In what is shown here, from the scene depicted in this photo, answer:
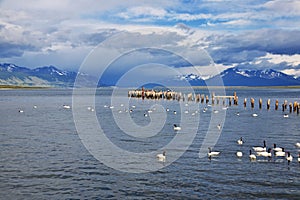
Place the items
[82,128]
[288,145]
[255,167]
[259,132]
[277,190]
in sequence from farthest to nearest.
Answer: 1. [82,128]
2. [259,132]
3. [288,145]
4. [255,167]
5. [277,190]

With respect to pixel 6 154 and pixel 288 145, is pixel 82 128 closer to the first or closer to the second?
pixel 6 154

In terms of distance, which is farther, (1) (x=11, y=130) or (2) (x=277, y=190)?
(1) (x=11, y=130)

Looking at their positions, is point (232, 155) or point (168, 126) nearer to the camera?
point (232, 155)

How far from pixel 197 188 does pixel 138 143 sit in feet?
53.8

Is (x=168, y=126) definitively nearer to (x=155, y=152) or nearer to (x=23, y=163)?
(x=155, y=152)

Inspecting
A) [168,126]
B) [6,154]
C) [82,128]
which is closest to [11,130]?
[82,128]

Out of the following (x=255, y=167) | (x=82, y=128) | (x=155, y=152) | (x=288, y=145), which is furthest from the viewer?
(x=82, y=128)

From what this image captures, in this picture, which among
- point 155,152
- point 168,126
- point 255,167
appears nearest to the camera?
point 255,167

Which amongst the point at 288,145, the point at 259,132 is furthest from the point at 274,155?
the point at 259,132

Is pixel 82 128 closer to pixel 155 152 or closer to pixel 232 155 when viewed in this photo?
pixel 155 152

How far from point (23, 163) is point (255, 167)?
663 inches

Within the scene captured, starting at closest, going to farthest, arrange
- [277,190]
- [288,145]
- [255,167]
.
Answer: [277,190] < [255,167] < [288,145]

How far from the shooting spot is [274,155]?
31281 millimetres

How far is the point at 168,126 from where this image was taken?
174ft
